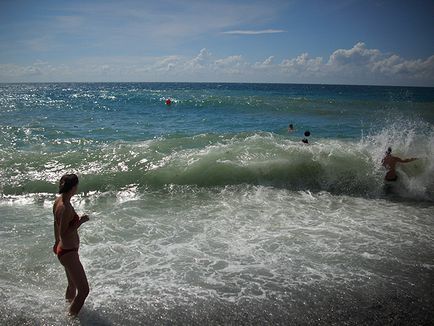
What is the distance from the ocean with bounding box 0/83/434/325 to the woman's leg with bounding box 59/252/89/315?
199 mm

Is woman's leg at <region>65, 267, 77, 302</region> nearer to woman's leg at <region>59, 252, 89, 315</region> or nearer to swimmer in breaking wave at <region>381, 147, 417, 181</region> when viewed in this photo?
woman's leg at <region>59, 252, 89, 315</region>

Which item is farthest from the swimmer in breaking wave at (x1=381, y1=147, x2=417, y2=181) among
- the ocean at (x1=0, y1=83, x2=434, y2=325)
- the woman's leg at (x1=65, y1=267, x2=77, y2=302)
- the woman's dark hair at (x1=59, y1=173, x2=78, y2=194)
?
the woman's dark hair at (x1=59, y1=173, x2=78, y2=194)

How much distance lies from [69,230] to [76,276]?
0.66m

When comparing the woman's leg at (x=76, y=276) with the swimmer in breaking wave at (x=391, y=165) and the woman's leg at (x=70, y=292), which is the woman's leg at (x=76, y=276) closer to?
the woman's leg at (x=70, y=292)

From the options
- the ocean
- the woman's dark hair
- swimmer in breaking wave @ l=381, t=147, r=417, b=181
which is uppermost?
the woman's dark hair

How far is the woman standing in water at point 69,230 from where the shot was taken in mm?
3957

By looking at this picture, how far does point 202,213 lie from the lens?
8469 millimetres

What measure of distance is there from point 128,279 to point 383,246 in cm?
496

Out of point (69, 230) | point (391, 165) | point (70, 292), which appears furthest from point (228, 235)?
point (391, 165)

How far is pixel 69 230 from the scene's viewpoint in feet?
13.2

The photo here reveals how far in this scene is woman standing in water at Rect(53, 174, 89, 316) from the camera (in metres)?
3.96

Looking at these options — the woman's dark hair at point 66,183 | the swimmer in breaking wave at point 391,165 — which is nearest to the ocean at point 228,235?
the swimmer in breaking wave at point 391,165

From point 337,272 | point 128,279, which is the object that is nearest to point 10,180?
point 128,279

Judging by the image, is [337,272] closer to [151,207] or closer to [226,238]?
[226,238]
